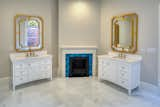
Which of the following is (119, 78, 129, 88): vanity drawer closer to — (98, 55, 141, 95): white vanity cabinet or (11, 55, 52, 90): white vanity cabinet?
(98, 55, 141, 95): white vanity cabinet

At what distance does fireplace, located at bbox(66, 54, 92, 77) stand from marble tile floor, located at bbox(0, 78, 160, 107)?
762 millimetres

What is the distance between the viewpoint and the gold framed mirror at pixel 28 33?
4.57 m

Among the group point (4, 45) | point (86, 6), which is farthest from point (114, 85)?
point (4, 45)

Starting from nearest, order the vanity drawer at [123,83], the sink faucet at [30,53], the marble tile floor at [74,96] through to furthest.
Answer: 1. the marble tile floor at [74,96]
2. the vanity drawer at [123,83]
3. the sink faucet at [30,53]

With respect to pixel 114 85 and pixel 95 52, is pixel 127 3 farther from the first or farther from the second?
pixel 114 85

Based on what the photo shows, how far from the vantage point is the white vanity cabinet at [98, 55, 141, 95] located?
3.76 metres

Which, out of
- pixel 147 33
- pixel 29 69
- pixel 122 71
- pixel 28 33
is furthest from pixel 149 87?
pixel 28 33

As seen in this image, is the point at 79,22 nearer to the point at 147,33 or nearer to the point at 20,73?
the point at 147,33

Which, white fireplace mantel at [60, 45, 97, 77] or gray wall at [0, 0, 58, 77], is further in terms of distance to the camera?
white fireplace mantel at [60, 45, 97, 77]

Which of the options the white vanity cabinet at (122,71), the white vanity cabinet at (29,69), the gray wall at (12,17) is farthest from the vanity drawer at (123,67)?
the gray wall at (12,17)

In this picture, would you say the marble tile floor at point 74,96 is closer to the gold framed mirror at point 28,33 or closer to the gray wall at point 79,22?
the gold framed mirror at point 28,33

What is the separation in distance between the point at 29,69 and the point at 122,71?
8.36 ft

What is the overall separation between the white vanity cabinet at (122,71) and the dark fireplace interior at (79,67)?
893 millimetres

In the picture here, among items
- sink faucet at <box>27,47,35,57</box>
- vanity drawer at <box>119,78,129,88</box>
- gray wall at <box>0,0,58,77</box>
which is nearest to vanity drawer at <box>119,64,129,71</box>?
vanity drawer at <box>119,78,129,88</box>
